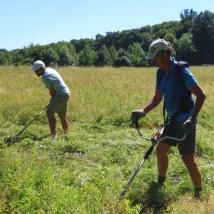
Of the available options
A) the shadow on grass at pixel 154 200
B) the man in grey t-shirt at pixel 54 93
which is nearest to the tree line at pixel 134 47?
the man in grey t-shirt at pixel 54 93

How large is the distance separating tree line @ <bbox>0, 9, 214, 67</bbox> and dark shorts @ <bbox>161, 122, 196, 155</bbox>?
54.4 m

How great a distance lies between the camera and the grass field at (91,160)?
5.28 meters

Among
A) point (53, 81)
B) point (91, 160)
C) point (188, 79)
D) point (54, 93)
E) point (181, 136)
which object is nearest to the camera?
point (188, 79)

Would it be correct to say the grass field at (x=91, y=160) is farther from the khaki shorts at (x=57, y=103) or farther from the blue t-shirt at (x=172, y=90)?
the blue t-shirt at (x=172, y=90)

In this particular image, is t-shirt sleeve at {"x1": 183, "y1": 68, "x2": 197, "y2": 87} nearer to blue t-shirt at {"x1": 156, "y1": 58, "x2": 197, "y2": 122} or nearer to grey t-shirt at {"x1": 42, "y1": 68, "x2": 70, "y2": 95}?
blue t-shirt at {"x1": 156, "y1": 58, "x2": 197, "y2": 122}

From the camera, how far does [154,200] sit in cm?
646

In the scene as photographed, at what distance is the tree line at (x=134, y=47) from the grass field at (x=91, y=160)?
46007mm

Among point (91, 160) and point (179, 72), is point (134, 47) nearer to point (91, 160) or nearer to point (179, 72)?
point (91, 160)

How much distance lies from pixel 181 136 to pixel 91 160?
2.71m

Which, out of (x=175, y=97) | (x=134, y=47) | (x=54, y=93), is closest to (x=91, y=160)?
(x=54, y=93)

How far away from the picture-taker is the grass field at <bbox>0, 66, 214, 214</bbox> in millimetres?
5277

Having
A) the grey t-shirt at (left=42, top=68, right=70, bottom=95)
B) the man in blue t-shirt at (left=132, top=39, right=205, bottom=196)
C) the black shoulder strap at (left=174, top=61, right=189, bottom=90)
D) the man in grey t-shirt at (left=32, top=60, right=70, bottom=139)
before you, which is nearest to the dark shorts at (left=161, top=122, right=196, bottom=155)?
the man in blue t-shirt at (left=132, top=39, right=205, bottom=196)

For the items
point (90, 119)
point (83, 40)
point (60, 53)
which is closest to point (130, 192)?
point (90, 119)

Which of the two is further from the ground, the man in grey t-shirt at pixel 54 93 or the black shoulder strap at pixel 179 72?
the black shoulder strap at pixel 179 72
